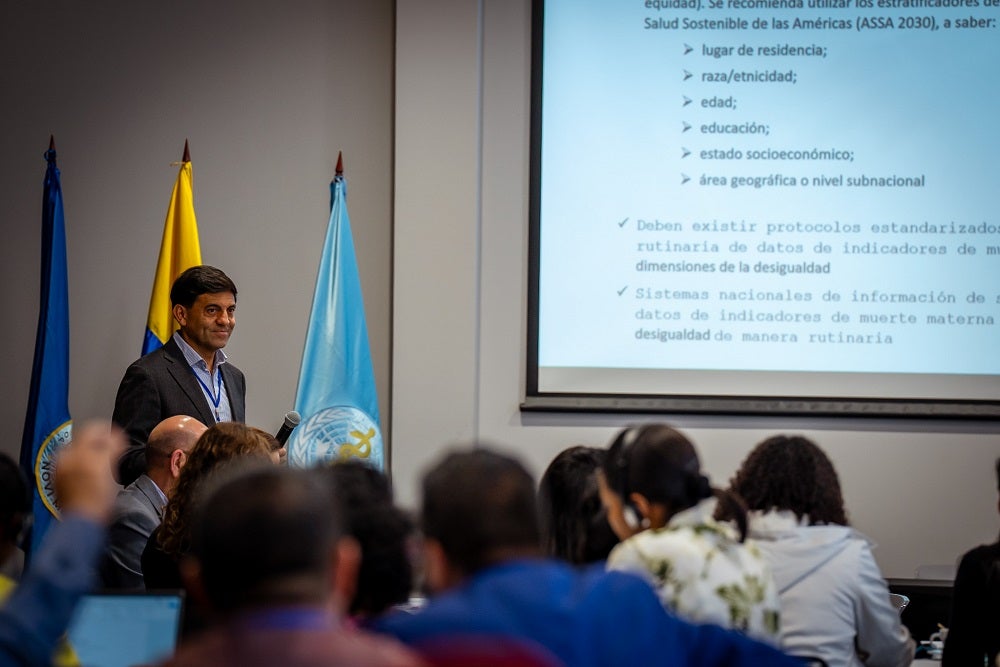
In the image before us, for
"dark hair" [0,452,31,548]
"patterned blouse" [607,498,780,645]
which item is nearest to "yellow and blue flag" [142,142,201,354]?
"dark hair" [0,452,31,548]

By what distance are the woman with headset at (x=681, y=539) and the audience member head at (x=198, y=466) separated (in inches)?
37.6

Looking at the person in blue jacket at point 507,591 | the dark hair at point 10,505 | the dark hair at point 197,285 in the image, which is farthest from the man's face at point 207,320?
the person in blue jacket at point 507,591

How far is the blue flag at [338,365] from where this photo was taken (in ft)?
14.4

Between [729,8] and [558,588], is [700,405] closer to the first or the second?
[729,8]

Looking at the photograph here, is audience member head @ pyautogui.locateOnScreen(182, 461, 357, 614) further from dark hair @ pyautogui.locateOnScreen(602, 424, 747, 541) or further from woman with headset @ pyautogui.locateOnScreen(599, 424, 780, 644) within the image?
dark hair @ pyautogui.locateOnScreen(602, 424, 747, 541)

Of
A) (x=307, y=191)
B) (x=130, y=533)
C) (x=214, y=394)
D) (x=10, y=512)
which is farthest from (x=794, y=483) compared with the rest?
(x=307, y=191)

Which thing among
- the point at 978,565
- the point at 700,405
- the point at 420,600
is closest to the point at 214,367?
the point at 420,600

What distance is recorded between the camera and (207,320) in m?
4.22

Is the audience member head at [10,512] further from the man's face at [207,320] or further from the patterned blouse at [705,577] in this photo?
the man's face at [207,320]

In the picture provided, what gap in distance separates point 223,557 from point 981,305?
162 inches

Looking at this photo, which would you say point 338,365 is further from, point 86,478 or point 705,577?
point 86,478

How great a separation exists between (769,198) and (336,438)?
6.58 ft

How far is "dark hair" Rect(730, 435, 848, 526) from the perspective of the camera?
9.81 feet

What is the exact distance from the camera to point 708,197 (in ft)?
15.7
